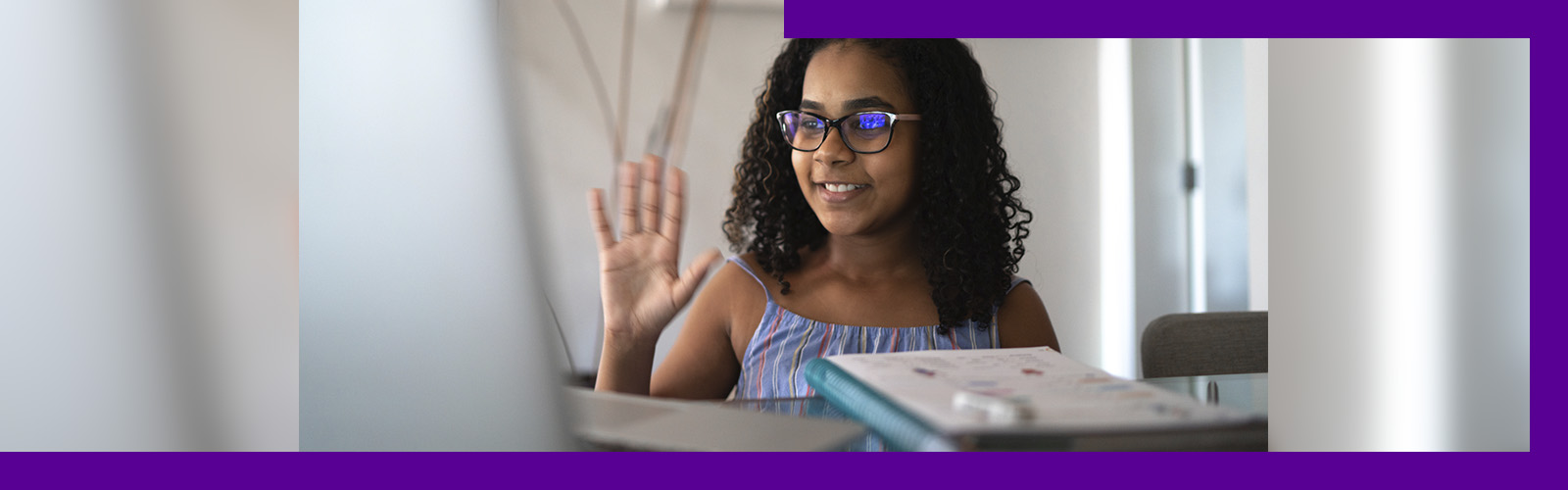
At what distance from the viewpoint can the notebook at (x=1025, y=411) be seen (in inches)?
11.5

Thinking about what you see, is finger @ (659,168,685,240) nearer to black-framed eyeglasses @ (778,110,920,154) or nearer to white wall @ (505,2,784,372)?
white wall @ (505,2,784,372)

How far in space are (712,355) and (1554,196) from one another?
72 centimetres

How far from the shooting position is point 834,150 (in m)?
0.91

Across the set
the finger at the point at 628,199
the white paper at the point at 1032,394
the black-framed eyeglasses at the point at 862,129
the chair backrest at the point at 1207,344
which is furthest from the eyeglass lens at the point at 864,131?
the white paper at the point at 1032,394

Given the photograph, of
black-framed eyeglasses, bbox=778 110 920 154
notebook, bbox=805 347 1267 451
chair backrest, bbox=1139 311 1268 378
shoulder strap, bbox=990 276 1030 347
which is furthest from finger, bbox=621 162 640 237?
notebook, bbox=805 347 1267 451

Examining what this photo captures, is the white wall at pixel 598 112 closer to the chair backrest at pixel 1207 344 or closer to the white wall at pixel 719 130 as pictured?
the white wall at pixel 719 130

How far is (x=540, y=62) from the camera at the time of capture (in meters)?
1.06

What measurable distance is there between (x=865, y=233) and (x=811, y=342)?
0.14 meters

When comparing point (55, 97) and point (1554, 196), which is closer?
point (1554, 196)

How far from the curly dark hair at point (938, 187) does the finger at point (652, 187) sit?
0.08 meters

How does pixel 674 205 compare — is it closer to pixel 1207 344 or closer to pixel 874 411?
pixel 1207 344

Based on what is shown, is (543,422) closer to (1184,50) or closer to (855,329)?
(855,329)

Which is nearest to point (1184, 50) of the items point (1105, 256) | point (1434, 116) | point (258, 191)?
point (1105, 256)

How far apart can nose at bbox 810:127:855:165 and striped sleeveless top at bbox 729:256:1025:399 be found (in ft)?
0.51
